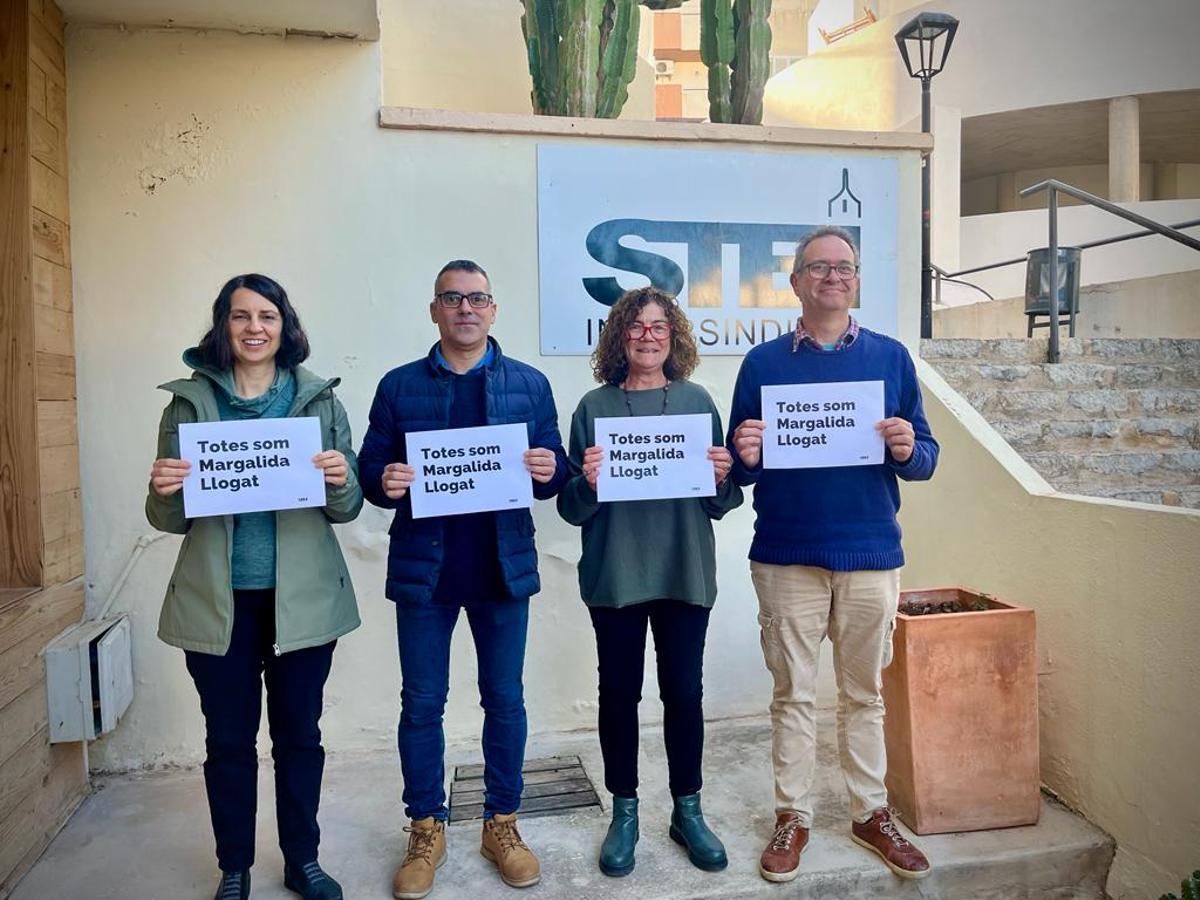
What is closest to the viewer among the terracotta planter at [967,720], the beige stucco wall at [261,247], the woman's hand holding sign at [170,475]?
the woman's hand holding sign at [170,475]

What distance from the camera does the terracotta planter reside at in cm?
262

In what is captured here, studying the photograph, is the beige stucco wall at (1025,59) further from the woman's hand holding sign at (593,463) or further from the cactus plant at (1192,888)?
the cactus plant at (1192,888)

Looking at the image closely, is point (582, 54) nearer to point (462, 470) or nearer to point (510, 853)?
point (462, 470)

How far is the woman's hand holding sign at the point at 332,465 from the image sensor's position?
2.12 metres

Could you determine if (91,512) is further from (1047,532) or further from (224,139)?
(1047,532)

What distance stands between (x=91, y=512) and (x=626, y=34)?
3018mm

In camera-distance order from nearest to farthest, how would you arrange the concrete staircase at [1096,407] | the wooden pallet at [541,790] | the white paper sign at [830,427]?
the white paper sign at [830,427]
the wooden pallet at [541,790]
the concrete staircase at [1096,407]

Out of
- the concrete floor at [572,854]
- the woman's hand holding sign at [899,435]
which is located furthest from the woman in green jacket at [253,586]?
the woman's hand holding sign at [899,435]

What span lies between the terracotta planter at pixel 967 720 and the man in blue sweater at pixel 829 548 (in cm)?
25

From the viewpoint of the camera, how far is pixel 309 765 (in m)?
2.21

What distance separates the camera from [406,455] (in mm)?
2268

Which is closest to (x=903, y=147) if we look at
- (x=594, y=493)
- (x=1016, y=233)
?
(x=594, y=493)

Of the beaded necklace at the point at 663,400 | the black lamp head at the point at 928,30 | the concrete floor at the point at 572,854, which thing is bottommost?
the concrete floor at the point at 572,854

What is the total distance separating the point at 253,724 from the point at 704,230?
2.55 metres
